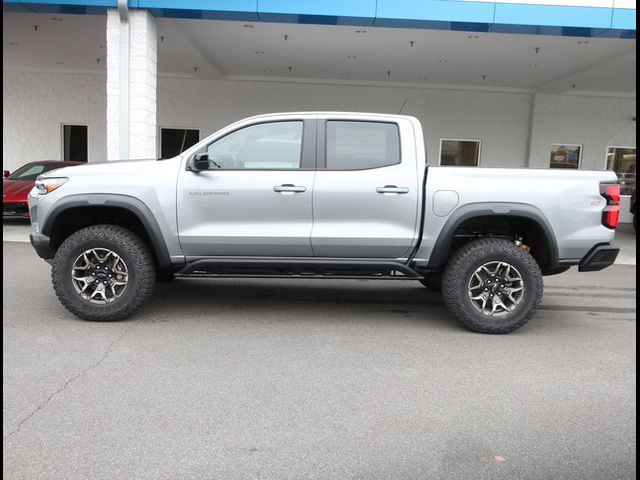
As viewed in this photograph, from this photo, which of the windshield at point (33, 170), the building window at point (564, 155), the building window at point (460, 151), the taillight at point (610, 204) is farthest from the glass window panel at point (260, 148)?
the building window at point (564, 155)

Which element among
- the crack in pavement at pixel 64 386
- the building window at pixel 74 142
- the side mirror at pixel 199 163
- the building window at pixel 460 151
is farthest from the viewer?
the building window at pixel 460 151

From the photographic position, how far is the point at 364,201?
5.22m

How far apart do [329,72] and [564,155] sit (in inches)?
344

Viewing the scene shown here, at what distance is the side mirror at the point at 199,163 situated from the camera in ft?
16.8

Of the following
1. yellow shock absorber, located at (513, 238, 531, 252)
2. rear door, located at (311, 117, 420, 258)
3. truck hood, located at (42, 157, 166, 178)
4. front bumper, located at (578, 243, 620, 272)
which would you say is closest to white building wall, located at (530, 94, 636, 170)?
yellow shock absorber, located at (513, 238, 531, 252)

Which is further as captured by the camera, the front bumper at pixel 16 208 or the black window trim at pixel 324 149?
the front bumper at pixel 16 208

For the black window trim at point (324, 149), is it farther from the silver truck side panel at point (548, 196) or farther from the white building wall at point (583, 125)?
the white building wall at point (583, 125)

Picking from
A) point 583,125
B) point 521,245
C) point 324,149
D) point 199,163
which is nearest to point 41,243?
point 199,163

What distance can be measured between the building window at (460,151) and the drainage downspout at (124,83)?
37.5ft

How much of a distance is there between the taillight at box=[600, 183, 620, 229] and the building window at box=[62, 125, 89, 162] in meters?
16.6

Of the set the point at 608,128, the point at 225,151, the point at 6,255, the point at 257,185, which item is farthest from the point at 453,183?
the point at 608,128

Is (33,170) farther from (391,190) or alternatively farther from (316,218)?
(391,190)

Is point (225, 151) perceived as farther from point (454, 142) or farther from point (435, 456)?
point (454, 142)

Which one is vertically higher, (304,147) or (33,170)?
(304,147)
